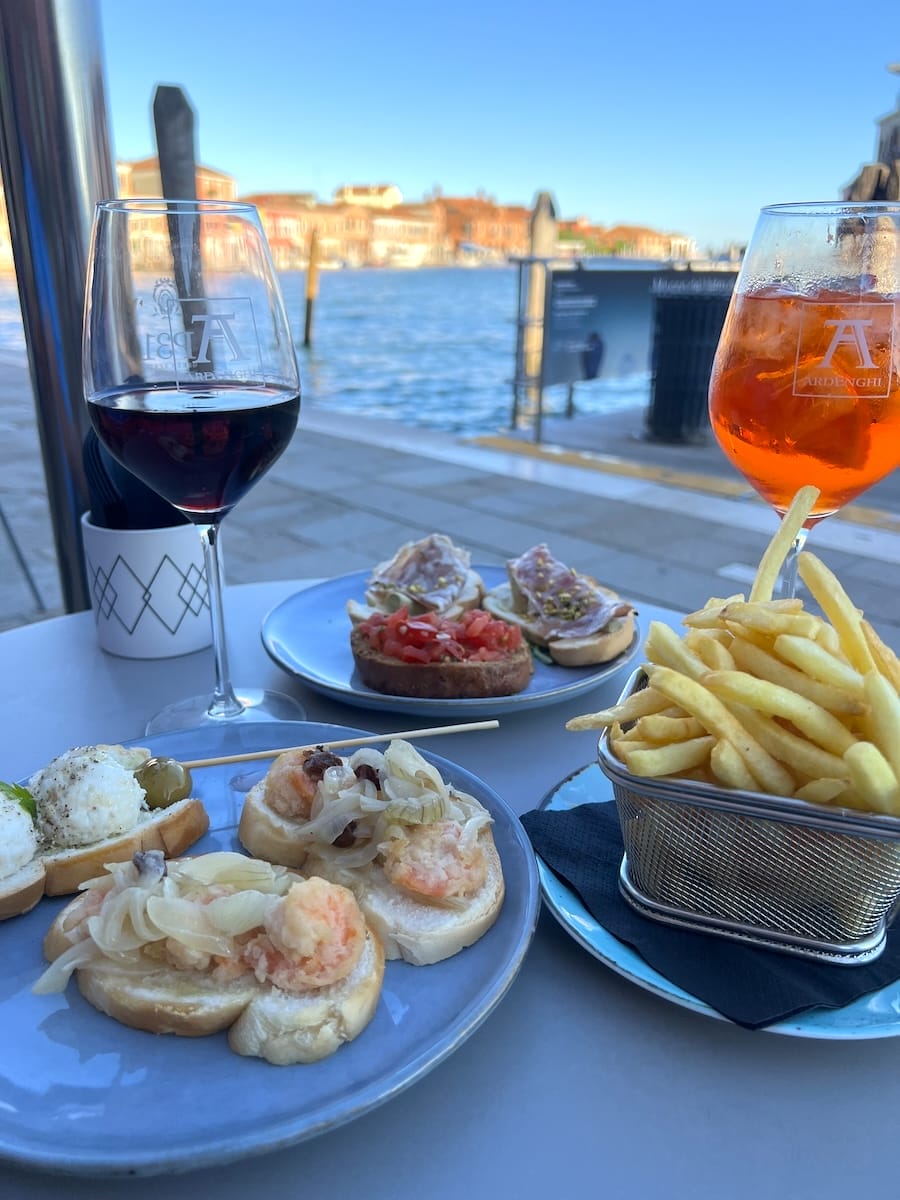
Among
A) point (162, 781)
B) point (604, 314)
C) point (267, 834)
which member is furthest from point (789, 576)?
point (604, 314)

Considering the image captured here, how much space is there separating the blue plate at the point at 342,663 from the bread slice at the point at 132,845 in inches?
17.5

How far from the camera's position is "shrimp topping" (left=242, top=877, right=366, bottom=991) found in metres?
0.86

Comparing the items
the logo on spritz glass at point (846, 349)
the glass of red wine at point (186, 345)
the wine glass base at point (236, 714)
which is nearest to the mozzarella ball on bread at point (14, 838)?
the wine glass base at point (236, 714)

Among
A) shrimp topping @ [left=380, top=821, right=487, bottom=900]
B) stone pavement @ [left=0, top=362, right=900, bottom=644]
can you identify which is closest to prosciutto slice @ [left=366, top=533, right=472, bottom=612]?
shrimp topping @ [left=380, top=821, right=487, bottom=900]

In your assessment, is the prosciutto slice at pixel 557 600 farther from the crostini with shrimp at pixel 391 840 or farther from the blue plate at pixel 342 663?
the crostini with shrimp at pixel 391 840

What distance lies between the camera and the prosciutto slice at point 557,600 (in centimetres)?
188

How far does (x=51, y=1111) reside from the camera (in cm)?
75

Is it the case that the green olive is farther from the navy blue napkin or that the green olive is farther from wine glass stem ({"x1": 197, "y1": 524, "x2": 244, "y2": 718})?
the navy blue napkin

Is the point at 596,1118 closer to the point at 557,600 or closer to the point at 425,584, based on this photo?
the point at 557,600

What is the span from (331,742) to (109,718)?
21.2 inches

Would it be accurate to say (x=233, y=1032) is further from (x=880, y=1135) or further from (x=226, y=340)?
(x=226, y=340)

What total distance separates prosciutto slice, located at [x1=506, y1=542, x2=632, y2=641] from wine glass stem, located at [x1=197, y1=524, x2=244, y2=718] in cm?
69

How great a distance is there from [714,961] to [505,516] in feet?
21.1

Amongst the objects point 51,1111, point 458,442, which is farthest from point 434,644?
point 458,442
